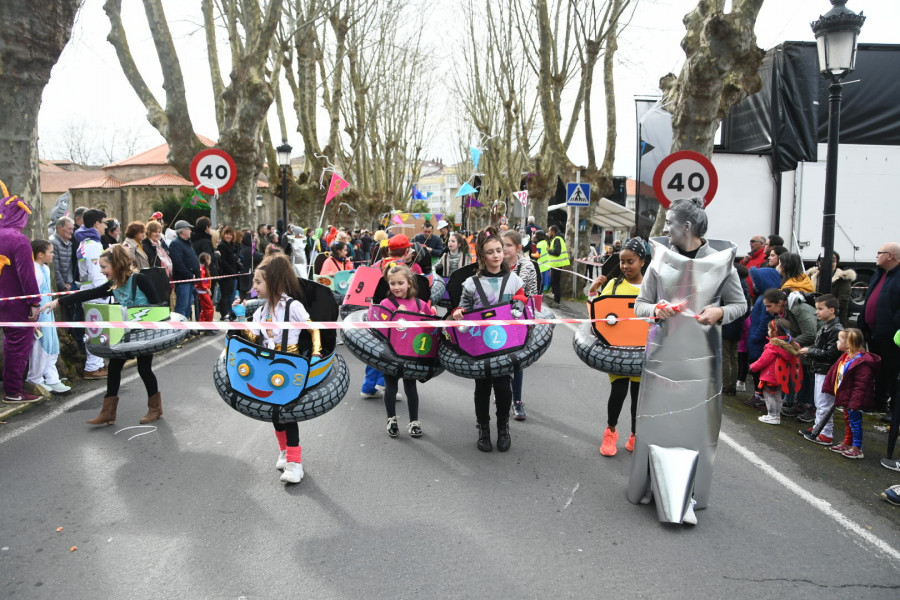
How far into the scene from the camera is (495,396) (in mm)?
5250

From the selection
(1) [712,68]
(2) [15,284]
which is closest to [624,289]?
(2) [15,284]

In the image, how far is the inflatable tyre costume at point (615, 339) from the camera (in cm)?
486

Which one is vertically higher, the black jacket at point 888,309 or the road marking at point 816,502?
the black jacket at point 888,309

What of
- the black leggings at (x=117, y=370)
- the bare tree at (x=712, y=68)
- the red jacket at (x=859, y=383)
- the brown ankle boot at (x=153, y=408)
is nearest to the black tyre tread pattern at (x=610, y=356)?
the red jacket at (x=859, y=383)

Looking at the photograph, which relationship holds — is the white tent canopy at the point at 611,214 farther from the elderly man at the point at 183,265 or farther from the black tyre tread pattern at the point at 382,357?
the black tyre tread pattern at the point at 382,357

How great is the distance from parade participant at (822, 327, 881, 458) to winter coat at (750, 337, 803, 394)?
0.63m

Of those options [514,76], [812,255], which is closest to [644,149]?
[812,255]

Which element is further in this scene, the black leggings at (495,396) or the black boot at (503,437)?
the black boot at (503,437)

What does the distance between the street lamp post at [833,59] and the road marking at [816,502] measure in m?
2.79

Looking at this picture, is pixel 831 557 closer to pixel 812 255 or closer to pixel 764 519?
pixel 764 519

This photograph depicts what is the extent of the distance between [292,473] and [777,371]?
4668mm

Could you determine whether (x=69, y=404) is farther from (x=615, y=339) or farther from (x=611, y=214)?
(x=611, y=214)

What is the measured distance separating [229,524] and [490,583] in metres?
1.69

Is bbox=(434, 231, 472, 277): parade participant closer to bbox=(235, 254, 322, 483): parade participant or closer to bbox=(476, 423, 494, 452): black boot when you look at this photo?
bbox=(476, 423, 494, 452): black boot
